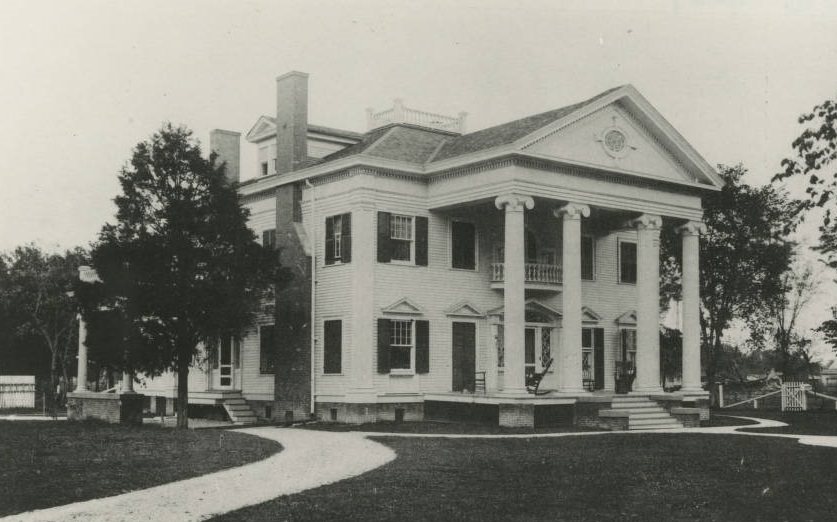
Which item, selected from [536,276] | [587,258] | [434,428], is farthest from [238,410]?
[587,258]

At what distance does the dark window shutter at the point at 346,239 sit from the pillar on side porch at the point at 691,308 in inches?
458

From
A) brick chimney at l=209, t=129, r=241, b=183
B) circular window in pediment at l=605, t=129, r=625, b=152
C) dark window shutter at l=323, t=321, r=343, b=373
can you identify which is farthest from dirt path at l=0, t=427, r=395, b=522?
brick chimney at l=209, t=129, r=241, b=183

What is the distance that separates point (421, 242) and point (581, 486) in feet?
55.8

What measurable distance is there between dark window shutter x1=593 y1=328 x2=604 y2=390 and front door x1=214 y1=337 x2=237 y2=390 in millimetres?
12649

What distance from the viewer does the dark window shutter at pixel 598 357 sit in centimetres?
3506

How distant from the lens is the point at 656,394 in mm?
31031

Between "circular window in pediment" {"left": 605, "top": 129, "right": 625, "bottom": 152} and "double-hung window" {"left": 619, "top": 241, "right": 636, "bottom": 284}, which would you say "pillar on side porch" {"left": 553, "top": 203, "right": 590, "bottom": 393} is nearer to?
"circular window in pediment" {"left": 605, "top": 129, "right": 625, "bottom": 152}

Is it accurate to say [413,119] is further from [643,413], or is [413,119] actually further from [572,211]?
[643,413]

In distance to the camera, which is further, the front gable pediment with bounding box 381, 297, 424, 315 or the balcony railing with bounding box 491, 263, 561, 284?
the balcony railing with bounding box 491, 263, 561, 284

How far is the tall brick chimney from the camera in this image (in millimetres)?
32781

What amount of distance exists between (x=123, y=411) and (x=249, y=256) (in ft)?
23.4

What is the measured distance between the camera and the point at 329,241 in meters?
31.1

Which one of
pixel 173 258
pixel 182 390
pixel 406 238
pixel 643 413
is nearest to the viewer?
pixel 173 258

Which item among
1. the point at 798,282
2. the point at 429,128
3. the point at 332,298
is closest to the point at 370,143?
the point at 429,128
